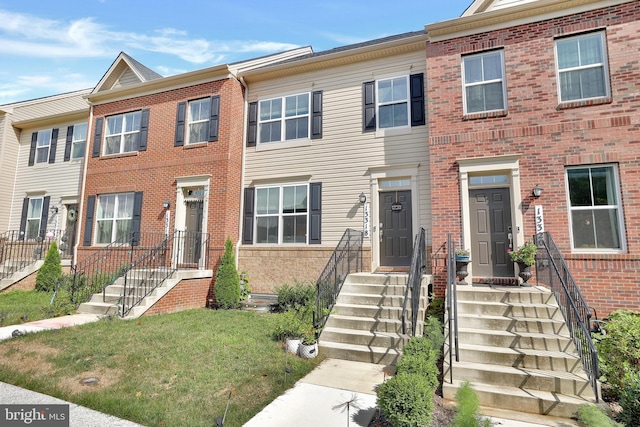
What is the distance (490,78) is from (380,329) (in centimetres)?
626

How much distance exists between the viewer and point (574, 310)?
4.41 m

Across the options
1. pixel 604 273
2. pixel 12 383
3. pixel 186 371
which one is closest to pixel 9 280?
pixel 12 383

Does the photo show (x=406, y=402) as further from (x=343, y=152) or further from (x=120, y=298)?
(x=120, y=298)

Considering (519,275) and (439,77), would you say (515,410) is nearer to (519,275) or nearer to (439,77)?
(519,275)

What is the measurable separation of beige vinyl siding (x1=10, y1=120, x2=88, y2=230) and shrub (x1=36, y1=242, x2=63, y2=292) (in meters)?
3.27

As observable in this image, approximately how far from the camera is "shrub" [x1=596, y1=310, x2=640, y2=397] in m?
4.29

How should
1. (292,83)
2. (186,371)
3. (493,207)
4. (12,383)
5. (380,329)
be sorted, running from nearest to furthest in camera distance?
(12,383)
(186,371)
(380,329)
(493,207)
(292,83)

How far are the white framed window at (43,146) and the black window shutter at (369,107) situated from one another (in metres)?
13.5

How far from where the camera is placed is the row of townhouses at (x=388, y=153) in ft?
22.8

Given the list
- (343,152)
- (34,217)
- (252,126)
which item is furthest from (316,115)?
(34,217)

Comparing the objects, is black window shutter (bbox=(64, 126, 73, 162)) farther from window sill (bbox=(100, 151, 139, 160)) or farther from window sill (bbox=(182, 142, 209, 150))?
window sill (bbox=(182, 142, 209, 150))

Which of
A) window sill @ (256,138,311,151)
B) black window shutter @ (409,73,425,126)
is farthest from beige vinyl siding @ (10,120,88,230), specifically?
black window shutter @ (409,73,425,126)

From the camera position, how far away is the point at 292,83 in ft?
34.7

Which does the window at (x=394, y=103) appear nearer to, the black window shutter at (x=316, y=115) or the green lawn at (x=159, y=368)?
the black window shutter at (x=316, y=115)
